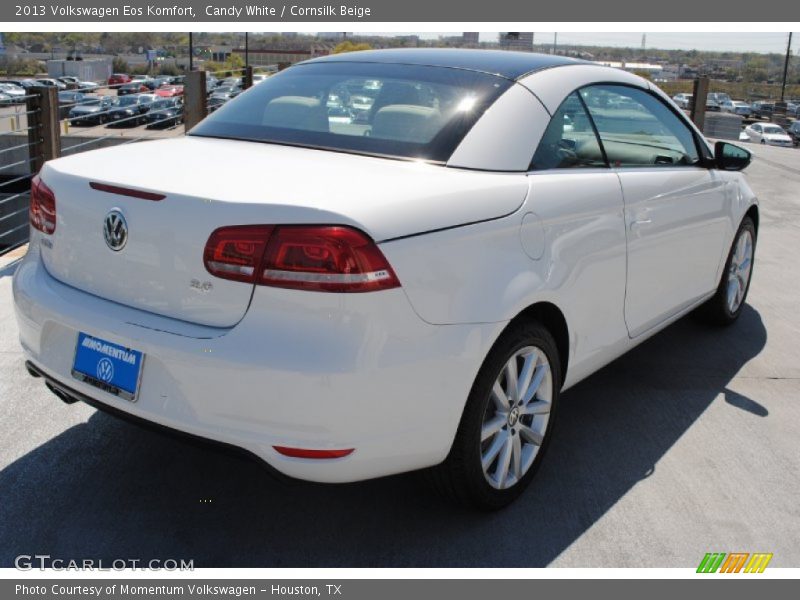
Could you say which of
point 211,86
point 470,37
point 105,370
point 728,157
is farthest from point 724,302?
point 211,86

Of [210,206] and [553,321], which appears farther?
[553,321]

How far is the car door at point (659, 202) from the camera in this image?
376 cm

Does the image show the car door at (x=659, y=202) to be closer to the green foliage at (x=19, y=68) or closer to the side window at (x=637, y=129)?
the side window at (x=637, y=129)

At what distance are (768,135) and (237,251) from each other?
43.8 m

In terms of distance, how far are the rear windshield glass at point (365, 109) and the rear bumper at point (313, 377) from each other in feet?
2.58

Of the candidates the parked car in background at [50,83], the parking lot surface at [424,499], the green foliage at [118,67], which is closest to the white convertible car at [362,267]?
the parking lot surface at [424,499]

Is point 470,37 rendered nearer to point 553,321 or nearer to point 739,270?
point 739,270

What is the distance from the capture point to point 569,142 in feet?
11.3

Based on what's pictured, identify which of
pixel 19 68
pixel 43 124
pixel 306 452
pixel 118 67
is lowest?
pixel 19 68

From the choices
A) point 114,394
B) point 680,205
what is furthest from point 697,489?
point 114,394

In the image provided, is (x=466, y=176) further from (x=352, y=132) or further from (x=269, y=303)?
(x=269, y=303)

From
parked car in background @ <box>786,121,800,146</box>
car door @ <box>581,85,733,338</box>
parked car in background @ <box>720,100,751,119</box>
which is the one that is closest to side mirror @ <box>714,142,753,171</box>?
car door @ <box>581,85,733,338</box>

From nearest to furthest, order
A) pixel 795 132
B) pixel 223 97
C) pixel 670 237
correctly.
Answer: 1. pixel 670 237
2. pixel 223 97
3. pixel 795 132

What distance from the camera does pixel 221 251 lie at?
2.46 metres
